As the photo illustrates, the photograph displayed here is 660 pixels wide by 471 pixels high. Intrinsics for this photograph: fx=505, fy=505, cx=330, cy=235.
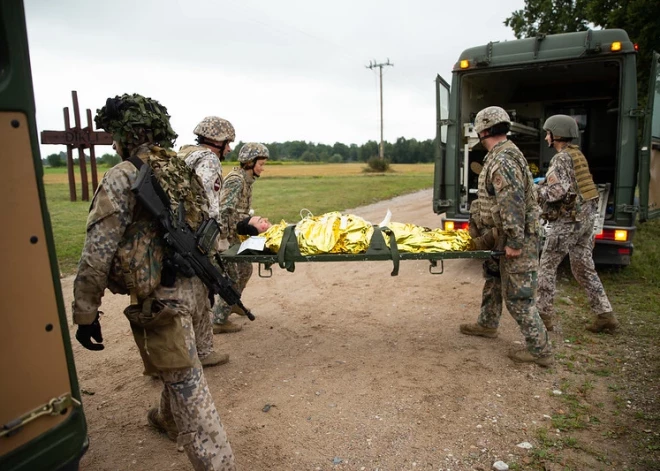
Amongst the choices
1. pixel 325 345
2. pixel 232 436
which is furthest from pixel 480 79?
pixel 232 436

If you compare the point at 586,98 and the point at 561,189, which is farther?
the point at 586,98

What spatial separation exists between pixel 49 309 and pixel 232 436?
75.7 inches

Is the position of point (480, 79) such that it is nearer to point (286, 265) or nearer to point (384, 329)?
point (384, 329)

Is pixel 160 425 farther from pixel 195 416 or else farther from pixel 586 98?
pixel 586 98

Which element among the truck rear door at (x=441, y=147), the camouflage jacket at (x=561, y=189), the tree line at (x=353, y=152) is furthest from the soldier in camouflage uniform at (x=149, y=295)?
the tree line at (x=353, y=152)

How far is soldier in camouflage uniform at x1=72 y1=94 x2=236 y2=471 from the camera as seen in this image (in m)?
2.37

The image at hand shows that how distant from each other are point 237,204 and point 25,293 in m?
3.24

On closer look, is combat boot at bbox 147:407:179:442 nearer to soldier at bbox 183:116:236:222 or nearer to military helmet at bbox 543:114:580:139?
soldier at bbox 183:116:236:222

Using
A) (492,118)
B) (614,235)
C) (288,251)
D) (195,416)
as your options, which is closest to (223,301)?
(288,251)

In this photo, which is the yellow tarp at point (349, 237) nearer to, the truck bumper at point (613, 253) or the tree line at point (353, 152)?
the truck bumper at point (613, 253)

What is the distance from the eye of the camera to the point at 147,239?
251cm

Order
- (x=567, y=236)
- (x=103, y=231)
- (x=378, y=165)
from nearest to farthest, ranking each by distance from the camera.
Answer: (x=103, y=231) → (x=567, y=236) → (x=378, y=165)

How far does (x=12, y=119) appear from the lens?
148cm

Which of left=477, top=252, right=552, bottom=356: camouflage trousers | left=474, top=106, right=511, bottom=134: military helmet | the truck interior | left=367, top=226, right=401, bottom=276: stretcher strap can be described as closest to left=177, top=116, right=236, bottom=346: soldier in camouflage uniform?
left=367, top=226, right=401, bottom=276: stretcher strap
